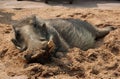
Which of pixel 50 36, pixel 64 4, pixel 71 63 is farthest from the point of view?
pixel 64 4

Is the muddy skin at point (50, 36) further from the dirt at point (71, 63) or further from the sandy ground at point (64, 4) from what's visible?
the sandy ground at point (64, 4)

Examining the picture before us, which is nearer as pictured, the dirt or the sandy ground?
the dirt

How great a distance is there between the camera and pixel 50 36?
5.30 metres

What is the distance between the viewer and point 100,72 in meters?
5.00

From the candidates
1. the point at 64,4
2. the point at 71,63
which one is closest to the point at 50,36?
the point at 71,63

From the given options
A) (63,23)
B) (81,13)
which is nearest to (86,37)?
(63,23)

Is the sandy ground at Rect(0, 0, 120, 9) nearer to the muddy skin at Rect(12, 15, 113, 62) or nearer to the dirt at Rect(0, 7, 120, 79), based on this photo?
the dirt at Rect(0, 7, 120, 79)

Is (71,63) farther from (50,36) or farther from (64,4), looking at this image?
(64,4)

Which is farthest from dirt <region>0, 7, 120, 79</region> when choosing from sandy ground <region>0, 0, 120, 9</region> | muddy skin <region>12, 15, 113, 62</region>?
sandy ground <region>0, 0, 120, 9</region>

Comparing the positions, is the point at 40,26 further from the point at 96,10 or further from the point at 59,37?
the point at 96,10

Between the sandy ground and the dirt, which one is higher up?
the sandy ground

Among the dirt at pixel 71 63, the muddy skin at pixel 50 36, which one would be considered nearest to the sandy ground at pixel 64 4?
the dirt at pixel 71 63

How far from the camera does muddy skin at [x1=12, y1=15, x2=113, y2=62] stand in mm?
4930

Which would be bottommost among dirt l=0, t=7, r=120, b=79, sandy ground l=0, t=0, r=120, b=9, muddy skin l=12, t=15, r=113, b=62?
dirt l=0, t=7, r=120, b=79
